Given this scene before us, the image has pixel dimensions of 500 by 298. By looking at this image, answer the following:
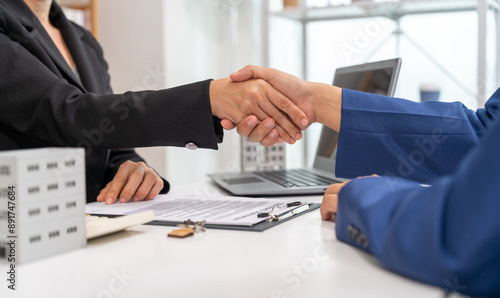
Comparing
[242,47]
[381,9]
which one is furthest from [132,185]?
[242,47]

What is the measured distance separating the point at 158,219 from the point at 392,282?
1.40 ft

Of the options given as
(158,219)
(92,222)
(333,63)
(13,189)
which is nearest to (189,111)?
(158,219)

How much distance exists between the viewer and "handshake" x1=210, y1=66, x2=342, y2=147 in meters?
1.16

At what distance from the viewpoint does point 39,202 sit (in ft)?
1.86

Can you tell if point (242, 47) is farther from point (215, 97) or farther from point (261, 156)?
point (215, 97)

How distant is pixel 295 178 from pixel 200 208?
0.52m

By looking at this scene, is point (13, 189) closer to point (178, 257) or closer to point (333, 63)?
point (178, 257)

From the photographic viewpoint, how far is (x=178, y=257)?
615 millimetres

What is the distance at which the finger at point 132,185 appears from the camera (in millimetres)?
1038

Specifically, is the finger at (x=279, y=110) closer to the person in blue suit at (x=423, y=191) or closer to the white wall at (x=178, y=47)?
the person in blue suit at (x=423, y=191)

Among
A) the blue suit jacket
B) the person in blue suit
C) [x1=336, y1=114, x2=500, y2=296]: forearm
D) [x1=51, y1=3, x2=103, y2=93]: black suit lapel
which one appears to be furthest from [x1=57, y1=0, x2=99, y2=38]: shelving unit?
[x1=336, y1=114, x2=500, y2=296]: forearm

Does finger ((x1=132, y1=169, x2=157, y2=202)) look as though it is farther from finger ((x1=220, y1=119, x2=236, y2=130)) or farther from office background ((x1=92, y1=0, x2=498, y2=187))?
office background ((x1=92, y1=0, x2=498, y2=187))

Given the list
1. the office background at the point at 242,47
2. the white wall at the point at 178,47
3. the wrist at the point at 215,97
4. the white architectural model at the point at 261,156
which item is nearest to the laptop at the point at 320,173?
the white architectural model at the point at 261,156

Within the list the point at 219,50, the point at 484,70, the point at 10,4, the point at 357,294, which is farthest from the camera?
the point at 219,50
